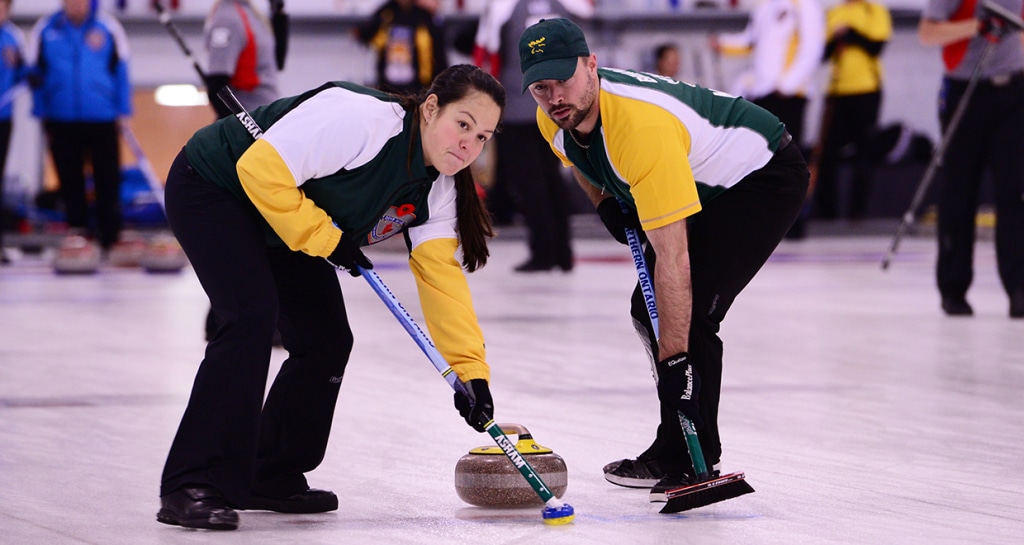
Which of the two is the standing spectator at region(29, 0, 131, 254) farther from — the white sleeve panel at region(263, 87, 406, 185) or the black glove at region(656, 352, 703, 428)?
the black glove at region(656, 352, 703, 428)

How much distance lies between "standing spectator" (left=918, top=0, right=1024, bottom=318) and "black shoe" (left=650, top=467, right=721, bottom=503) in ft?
11.8

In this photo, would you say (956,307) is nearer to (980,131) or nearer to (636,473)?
(980,131)

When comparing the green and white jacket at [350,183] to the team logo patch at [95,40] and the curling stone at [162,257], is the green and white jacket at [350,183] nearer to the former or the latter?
the curling stone at [162,257]

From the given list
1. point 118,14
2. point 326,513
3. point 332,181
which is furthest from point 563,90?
point 118,14

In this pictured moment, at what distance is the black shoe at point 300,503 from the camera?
10.7ft

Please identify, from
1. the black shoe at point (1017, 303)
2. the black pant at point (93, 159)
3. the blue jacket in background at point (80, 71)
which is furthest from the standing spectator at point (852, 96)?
the black shoe at point (1017, 303)

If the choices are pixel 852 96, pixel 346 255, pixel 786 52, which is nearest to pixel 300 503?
pixel 346 255

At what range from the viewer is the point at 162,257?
10000 millimetres

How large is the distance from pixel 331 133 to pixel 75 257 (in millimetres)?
7020

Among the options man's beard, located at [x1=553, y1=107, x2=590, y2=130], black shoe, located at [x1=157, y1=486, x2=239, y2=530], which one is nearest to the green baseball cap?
man's beard, located at [x1=553, y1=107, x2=590, y2=130]

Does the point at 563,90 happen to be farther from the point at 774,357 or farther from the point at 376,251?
the point at 376,251

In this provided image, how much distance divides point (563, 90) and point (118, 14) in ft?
39.6

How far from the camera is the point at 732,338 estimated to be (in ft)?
20.8

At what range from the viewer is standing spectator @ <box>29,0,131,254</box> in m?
10.7
